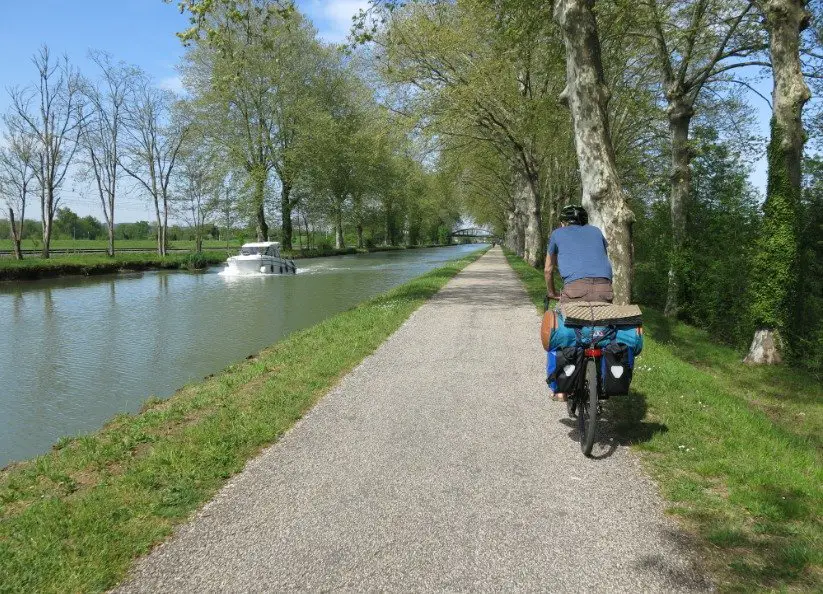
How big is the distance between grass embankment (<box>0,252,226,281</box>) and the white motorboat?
6.96 metres

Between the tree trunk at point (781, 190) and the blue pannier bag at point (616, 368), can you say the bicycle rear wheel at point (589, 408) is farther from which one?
the tree trunk at point (781, 190)

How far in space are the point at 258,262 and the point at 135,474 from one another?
31.7m

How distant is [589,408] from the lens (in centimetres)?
474

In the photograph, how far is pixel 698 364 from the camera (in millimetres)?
10516

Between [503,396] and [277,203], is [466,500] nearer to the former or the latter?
[503,396]

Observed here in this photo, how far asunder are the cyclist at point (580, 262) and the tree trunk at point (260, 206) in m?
42.5

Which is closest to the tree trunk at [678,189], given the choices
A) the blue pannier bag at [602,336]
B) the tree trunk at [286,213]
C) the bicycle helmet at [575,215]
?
the bicycle helmet at [575,215]

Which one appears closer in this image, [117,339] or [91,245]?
[117,339]

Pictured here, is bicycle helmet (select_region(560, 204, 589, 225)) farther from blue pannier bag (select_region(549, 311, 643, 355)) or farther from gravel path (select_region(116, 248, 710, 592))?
gravel path (select_region(116, 248, 710, 592))

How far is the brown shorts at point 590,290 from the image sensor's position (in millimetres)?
5230

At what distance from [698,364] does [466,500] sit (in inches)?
321

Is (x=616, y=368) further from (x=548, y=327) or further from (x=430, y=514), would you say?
(x=430, y=514)

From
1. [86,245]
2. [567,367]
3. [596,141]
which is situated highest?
[596,141]

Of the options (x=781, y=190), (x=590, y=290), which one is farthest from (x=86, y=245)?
(x=590, y=290)
